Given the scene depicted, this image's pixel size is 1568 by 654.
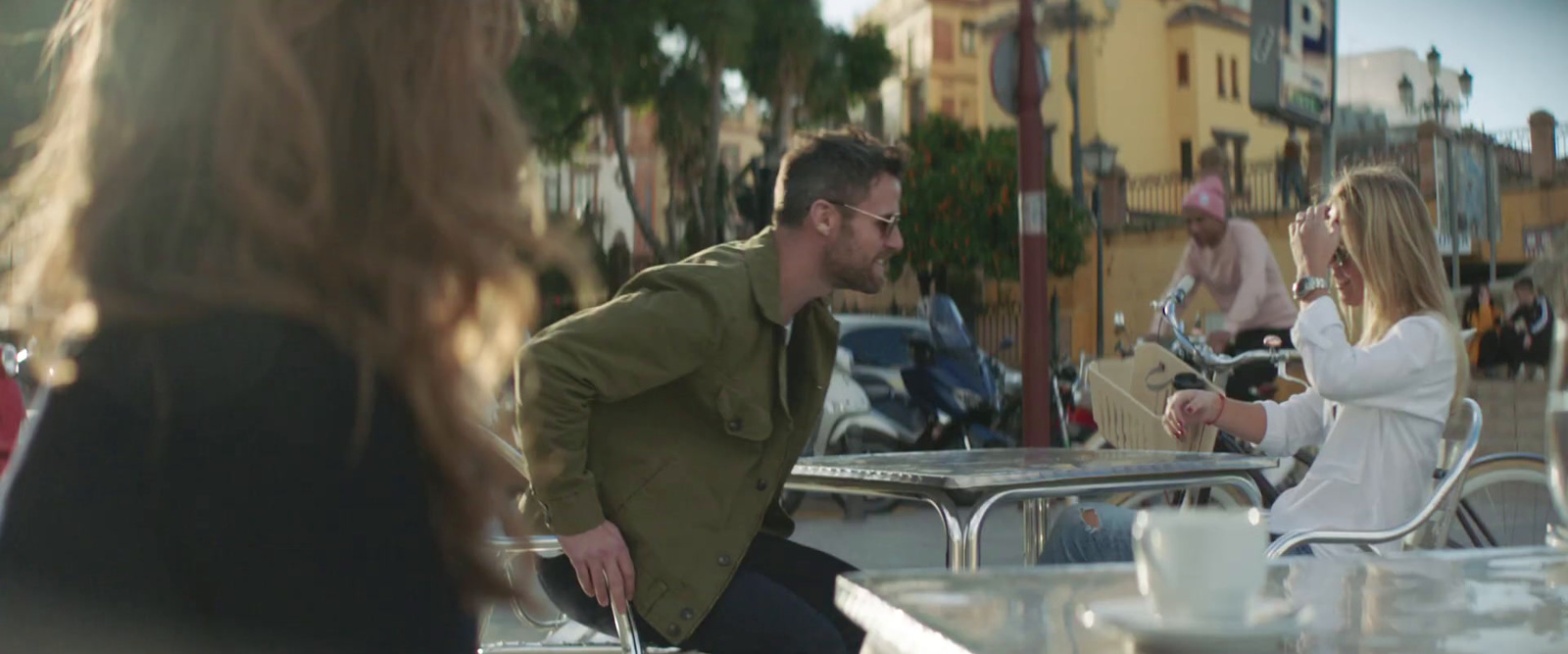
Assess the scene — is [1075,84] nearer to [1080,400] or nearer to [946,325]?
[946,325]

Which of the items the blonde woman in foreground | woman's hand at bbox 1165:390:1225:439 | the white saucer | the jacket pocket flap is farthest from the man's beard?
the blonde woman in foreground

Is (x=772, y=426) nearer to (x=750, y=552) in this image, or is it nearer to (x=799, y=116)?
(x=750, y=552)

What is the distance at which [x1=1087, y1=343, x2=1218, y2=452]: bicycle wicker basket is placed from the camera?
4.90 metres

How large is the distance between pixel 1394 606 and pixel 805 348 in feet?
5.85

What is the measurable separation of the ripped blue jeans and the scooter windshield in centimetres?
701

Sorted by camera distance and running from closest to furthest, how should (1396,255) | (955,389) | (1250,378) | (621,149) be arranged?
(1396,255), (1250,378), (955,389), (621,149)

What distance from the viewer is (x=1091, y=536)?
329 centimetres

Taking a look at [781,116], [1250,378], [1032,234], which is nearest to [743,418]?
[1250,378]

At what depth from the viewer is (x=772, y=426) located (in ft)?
9.74

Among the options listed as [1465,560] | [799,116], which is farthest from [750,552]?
[799,116]

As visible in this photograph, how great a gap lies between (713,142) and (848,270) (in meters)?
23.8

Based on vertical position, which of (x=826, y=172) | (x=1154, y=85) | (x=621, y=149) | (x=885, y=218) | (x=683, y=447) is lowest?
(x=683, y=447)

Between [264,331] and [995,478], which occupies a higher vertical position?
[264,331]

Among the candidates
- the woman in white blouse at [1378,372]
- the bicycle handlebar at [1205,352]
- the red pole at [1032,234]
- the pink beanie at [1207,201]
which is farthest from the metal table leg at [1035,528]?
the red pole at [1032,234]
